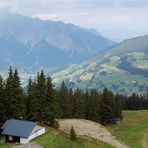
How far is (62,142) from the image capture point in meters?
80.5

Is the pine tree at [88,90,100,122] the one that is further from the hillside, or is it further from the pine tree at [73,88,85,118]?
the hillside

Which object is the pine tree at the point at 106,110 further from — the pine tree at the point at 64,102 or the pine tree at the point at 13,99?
the pine tree at the point at 13,99

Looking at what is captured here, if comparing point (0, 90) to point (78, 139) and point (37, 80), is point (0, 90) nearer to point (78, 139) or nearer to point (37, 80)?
point (37, 80)

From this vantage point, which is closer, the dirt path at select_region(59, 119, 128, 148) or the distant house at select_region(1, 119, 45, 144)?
the distant house at select_region(1, 119, 45, 144)

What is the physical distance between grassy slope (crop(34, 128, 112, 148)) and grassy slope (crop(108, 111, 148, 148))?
40.1ft

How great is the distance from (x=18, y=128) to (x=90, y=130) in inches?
952

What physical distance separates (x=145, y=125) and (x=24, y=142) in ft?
170

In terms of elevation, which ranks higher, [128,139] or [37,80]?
[37,80]

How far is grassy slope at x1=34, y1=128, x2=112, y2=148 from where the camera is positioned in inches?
3086

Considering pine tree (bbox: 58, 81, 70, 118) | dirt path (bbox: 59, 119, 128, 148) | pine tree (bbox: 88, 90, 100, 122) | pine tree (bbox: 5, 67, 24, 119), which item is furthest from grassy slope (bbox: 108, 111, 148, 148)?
pine tree (bbox: 5, 67, 24, 119)

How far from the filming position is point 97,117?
12650 cm

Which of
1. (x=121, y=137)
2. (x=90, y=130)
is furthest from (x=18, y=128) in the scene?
(x=121, y=137)

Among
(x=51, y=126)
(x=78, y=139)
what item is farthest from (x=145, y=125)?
(x=78, y=139)

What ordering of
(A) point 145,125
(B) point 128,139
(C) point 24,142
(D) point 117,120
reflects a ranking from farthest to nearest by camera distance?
(D) point 117,120
(A) point 145,125
(B) point 128,139
(C) point 24,142
